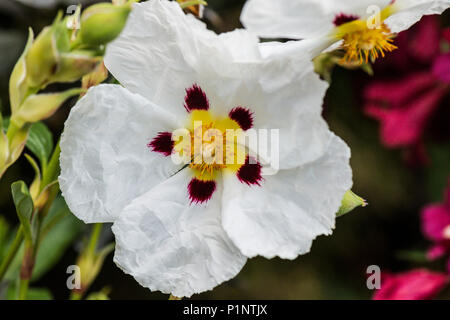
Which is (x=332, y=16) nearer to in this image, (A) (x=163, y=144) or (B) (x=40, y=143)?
(A) (x=163, y=144)

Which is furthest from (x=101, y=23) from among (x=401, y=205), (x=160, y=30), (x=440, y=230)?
(x=401, y=205)

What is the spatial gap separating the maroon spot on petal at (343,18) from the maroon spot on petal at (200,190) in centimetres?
13

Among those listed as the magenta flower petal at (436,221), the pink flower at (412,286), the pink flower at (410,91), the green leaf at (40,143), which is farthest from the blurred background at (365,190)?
the green leaf at (40,143)

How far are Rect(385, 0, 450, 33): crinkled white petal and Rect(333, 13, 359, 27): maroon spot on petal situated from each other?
3cm

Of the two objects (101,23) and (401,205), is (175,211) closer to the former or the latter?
(101,23)

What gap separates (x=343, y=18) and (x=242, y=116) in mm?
94

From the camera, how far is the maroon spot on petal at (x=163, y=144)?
0.39m

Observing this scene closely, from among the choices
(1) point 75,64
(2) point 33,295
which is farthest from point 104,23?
(2) point 33,295

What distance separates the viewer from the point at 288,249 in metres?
0.36

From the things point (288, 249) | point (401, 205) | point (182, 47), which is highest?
point (182, 47)

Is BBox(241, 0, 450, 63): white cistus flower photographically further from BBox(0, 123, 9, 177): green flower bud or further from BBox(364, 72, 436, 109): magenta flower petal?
BBox(364, 72, 436, 109): magenta flower petal

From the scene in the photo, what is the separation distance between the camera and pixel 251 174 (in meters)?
0.39

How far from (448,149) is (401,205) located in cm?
12

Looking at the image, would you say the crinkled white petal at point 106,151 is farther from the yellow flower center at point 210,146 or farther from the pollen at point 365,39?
the pollen at point 365,39
